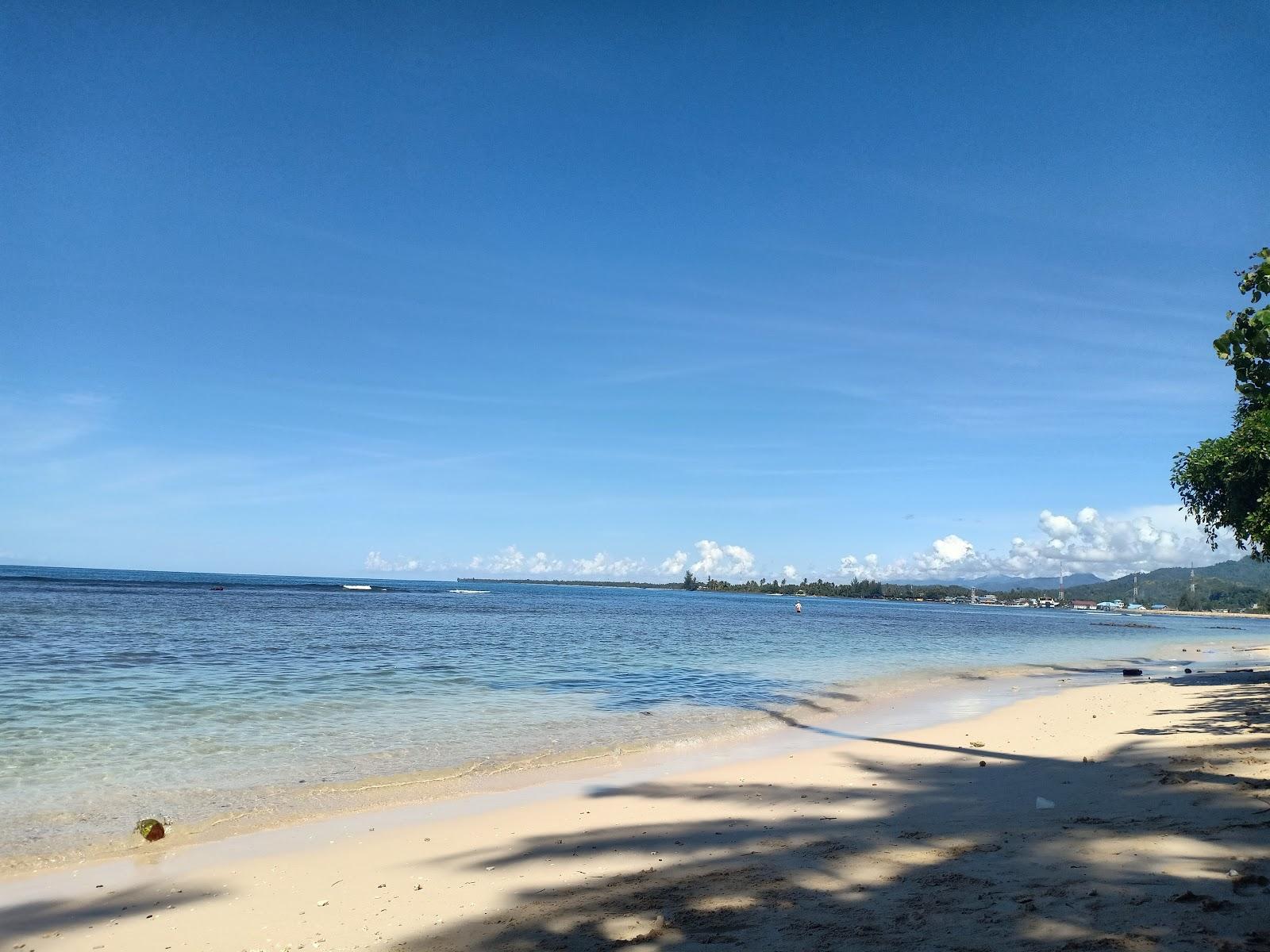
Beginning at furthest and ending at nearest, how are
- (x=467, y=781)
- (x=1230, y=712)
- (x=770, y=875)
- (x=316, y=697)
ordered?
(x=316, y=697)
(x=1230, y=712)
(x=467, y=781)
(x=770, y=875)

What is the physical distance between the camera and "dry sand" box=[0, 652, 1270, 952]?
4828 millimetres

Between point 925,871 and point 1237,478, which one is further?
point 1237,478

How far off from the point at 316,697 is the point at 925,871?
14657 millimetres

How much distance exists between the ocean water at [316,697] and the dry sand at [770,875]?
8.94 feet

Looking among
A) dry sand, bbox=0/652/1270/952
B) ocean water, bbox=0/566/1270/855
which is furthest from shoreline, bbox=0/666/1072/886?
dry sand, bbox=0/652/1270/952

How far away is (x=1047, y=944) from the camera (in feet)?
14.1

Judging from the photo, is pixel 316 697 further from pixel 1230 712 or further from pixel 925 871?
pixel 1230 712

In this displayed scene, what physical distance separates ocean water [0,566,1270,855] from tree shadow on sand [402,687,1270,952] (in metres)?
4.85

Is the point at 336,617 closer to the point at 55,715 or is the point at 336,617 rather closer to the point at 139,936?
the point at 55,715

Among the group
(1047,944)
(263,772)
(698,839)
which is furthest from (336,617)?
(1047,944)

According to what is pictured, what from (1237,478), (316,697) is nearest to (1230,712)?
(1237,478)

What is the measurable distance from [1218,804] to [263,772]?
11153 millimetres

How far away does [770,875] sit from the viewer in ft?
Answer: 20.4

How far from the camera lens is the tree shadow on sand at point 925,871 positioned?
4.64m
